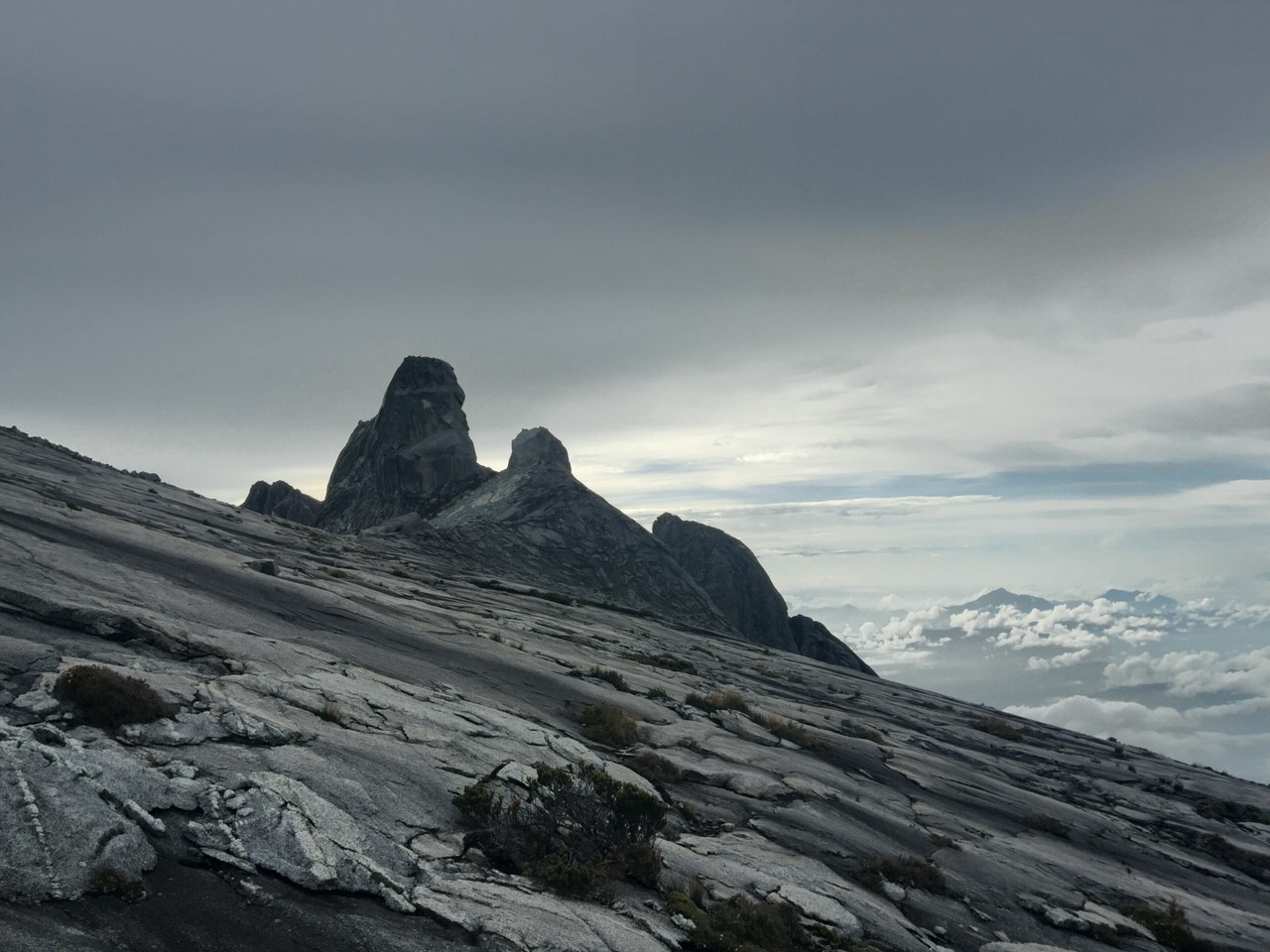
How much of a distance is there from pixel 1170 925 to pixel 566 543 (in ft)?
211

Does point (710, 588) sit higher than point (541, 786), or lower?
higher

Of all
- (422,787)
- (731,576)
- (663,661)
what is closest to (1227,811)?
(663,661)

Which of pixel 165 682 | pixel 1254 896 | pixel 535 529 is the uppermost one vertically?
pixel 535 529

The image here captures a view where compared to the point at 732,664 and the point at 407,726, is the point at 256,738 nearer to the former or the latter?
the point at 407,726

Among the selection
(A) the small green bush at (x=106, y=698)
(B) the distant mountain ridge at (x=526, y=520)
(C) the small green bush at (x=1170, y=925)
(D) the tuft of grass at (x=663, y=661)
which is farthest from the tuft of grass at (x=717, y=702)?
(B) the distant mountain ridge at (x=526, y=520)

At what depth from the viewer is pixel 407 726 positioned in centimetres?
1577

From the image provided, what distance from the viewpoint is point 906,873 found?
1706 centimetres

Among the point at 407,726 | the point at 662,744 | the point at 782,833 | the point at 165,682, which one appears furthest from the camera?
the point at 662,744

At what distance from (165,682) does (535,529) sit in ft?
212

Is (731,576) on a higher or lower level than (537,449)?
lower

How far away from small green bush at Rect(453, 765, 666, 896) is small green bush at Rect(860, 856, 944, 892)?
6638mm

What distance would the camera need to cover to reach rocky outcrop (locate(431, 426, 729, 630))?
6988 cm

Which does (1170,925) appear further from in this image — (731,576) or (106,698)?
(731,576)

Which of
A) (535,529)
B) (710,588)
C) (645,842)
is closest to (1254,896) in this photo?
(645,842)
